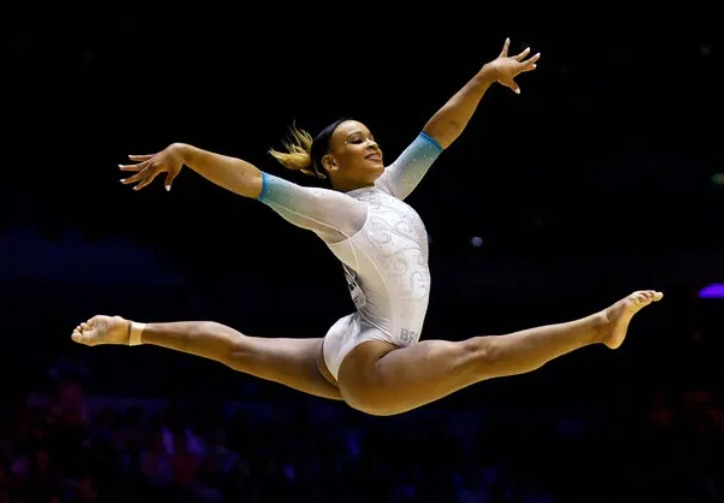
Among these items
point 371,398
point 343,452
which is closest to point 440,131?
point 371,398

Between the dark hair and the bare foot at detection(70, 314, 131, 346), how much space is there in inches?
34.7

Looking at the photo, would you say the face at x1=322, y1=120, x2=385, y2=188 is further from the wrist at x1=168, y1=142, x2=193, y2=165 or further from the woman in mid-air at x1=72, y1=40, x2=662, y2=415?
the wrist at x1=168, y1=142, x2=193, y2=165

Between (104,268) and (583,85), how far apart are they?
3190 mm

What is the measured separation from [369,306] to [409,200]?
11.3ft

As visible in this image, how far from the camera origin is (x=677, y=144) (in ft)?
23.0

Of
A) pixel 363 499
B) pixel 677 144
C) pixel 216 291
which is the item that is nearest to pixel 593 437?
pixel 363 499

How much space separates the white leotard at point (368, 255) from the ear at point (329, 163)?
216 mm

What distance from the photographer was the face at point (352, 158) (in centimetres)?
394

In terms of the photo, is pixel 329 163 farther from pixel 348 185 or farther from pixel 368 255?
pixel 368 255

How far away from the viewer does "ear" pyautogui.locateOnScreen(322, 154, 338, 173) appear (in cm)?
398

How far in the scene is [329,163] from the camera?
3996mm

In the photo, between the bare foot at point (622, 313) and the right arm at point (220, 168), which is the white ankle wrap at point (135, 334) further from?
the bare foot at point (622, 313)

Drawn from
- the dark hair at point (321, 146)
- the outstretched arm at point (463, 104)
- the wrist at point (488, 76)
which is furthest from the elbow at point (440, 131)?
the dark hair at point (321, 146)

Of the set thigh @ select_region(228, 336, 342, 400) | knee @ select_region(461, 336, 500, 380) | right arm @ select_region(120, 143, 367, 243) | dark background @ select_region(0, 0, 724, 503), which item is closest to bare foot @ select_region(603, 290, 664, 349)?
knee @ select_region(461, 336, 500, 380)
